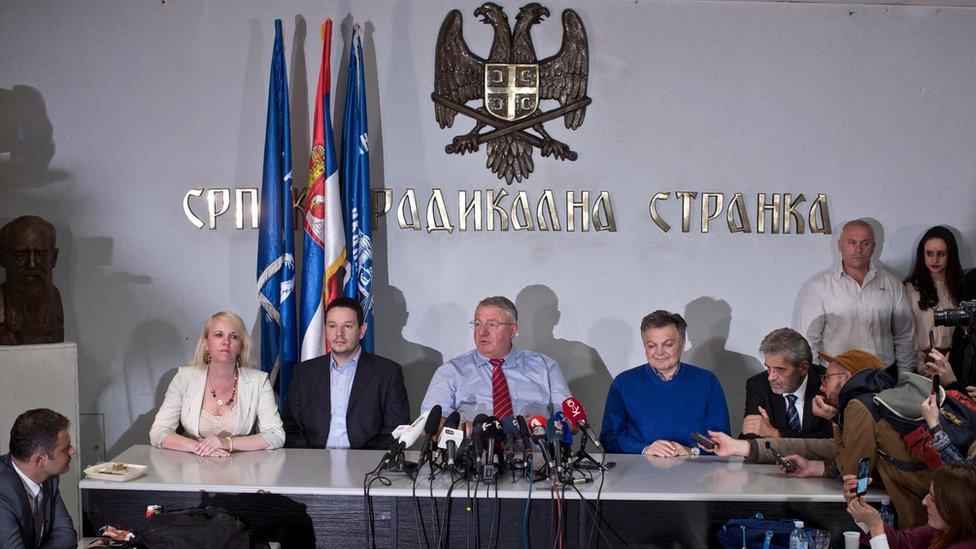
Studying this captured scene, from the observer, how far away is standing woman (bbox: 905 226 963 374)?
5527mm

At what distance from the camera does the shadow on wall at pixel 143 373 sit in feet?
18.7

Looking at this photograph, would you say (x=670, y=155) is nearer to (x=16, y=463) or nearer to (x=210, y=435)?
(x=210, y=435)

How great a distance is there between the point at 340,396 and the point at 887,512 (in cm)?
234

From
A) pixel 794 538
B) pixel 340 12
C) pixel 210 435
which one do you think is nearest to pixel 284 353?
pixel 210 435

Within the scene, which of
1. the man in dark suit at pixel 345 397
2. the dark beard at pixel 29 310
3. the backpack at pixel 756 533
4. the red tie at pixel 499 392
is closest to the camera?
the backpack at pixel 756 533

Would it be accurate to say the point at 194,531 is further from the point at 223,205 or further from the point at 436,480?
the point at 223,205

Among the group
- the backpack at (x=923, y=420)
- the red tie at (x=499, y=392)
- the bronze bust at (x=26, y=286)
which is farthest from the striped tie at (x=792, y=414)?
the bronze bust at (x=26, y=286)

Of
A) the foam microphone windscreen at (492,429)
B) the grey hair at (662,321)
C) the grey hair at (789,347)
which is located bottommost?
the foam microphone windscreen at (492,429)

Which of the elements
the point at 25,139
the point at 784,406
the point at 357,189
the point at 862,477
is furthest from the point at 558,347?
the point at 25,139

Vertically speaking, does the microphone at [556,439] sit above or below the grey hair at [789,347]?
below

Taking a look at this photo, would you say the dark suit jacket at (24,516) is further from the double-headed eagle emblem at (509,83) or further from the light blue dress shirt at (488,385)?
the double-headed eagle emblem at (509,83)

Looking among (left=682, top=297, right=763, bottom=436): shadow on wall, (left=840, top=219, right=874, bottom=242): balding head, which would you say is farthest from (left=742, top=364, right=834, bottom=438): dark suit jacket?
(left=840, top=219, right=874, bottom=242): balding head

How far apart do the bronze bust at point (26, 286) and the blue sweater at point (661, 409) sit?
9.21ft

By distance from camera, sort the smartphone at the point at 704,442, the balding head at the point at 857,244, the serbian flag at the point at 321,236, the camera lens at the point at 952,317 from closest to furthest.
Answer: the smartphone at the point at 704,442 < the camera lens at the point at 952,317 < the serbian flag at the point at 321,236 < the balding head at the point at 857,244
